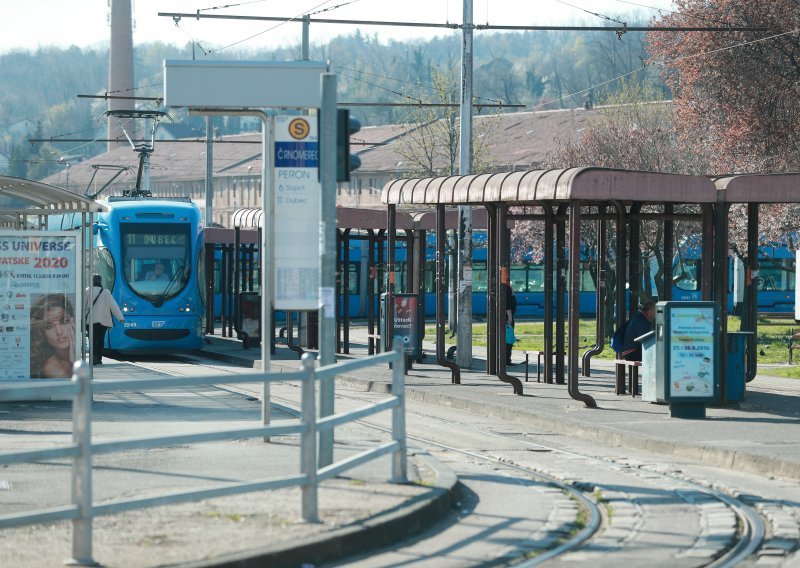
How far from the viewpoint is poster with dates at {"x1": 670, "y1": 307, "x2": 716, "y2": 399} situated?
55.5ft

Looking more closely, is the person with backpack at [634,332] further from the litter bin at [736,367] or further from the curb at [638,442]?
the curb at [638,442]

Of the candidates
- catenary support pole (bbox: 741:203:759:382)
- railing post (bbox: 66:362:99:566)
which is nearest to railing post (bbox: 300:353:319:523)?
railing post (bbox: 66:362:99:566)

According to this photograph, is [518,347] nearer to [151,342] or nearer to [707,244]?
[151,342]

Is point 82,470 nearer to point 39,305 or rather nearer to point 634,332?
point 39,305

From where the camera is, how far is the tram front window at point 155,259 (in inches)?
1262

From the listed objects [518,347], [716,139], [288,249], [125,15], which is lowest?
[518,347]

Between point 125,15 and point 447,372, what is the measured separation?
254 feet

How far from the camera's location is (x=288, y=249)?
12844 millimetres


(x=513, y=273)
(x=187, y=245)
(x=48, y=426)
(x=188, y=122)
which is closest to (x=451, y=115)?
(x=513, y=273)

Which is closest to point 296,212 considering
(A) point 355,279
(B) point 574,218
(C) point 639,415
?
(B) point 574,218

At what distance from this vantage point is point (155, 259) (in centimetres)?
3234

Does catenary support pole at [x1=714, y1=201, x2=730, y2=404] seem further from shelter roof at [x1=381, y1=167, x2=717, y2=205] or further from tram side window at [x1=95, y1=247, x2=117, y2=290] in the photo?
tram side window at [x1=95, y1=247, x2=117, y2=290]

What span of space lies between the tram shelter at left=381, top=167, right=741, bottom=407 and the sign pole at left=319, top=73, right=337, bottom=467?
6.81 meters

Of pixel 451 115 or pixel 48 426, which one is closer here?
pixel 48 426
